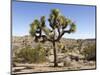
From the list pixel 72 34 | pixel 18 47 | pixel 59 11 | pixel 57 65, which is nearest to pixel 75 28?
pixel 72 34

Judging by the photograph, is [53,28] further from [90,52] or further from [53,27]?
[90,52]

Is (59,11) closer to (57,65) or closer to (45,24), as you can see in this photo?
(45,24)

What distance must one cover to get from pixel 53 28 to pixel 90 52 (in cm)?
61

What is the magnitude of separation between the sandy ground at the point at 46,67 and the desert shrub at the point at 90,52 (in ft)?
0.22

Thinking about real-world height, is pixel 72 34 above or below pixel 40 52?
above

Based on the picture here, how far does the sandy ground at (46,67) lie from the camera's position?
2.96m

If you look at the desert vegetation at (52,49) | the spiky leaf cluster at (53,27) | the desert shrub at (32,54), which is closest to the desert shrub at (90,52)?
the desert vegetation at (52,49)

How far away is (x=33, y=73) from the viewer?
9.93 feet

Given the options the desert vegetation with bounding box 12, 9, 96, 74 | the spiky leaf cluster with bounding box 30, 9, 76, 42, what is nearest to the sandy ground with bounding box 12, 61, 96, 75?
the desert vegetation with bounding box 12, 9, 96, 74

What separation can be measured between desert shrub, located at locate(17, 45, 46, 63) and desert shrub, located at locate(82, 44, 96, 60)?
577 millimetres

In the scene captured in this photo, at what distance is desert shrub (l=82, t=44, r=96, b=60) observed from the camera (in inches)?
130

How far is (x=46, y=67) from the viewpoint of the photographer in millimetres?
3088

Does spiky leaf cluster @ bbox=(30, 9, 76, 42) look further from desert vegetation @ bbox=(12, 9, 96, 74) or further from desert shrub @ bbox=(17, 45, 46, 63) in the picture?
desert shrub @ bbox=(17, 45, 46, 63)
